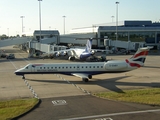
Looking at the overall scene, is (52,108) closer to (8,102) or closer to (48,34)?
(8,102)

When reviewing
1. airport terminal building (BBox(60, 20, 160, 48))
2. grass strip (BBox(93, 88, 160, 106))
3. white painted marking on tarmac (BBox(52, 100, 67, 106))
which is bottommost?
white painted marking on tarmac (BBox(52, 100, 67, 106))

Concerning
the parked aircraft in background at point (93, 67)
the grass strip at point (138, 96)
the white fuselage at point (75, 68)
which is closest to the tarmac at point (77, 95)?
the grass strip at point (138, 96)

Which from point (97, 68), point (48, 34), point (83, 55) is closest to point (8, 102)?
point (97, 68)

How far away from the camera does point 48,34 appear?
11644 cm

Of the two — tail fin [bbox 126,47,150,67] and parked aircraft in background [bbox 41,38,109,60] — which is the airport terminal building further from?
tail fin [bbox 126,47,150,67]

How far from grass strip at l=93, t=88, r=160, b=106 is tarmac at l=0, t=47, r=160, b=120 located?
118 centimetres

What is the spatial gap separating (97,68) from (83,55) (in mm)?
26849

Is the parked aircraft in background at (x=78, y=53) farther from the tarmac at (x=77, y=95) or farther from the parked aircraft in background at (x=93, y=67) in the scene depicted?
the parked aircraft in background at (x=93, y=67)

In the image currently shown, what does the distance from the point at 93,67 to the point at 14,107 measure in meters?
17.0

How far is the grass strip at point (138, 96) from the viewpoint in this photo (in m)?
26.0

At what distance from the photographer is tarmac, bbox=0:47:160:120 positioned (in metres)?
22.1

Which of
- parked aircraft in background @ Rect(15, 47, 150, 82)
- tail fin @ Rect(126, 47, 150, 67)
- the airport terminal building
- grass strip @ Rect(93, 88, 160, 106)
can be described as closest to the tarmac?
grass strip @ Rect(93, 88, 160, 106)

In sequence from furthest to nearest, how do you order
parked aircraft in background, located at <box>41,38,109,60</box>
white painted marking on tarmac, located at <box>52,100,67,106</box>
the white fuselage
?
parked aircraft in background, located at <box>41,38,109,60</box>, the white fuselage, white painted marking on tarmac, located at <box>52,100,67,106</box>

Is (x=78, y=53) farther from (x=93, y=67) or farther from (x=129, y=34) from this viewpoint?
(x=129, y=34)
